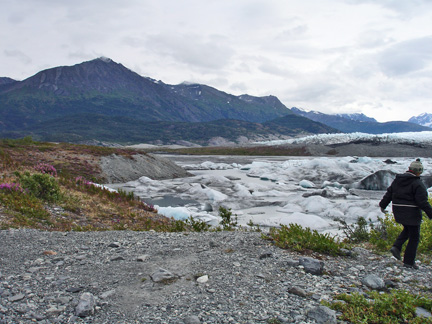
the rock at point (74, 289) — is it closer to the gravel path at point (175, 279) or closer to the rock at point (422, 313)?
the gravel path at point (175, 279)

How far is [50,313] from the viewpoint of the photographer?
14.8ft

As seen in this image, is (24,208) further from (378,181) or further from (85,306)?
(378,181)

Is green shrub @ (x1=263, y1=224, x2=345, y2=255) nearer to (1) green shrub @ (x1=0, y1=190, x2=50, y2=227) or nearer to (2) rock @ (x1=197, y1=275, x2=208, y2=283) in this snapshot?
(2) rock @ (x1=197, y1=275, x2=208, y2=283)

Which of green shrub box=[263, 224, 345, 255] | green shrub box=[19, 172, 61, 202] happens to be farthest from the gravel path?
green shrub box=[19, 172, 61, 202]

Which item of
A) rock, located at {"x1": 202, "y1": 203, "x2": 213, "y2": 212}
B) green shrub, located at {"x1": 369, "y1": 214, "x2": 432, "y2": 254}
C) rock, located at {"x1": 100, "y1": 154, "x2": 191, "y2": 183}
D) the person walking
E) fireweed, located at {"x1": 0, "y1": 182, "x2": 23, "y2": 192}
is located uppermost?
the person walking

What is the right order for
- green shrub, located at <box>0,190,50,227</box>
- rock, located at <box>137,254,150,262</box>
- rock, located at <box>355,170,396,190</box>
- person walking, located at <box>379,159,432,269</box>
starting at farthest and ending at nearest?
rock, located at <box>355,170,396,190</box> < green shrub, located at <box>0,190,50,227</box> < person walking, located at <box>379,159,432,269</box> < rock, located at <box>137,254,150,262</box>

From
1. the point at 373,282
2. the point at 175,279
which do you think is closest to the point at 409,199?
the point at 373,282

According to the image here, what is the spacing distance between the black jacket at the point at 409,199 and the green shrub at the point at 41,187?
12735mm

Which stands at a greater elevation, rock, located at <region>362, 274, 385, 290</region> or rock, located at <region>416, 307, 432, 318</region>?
rock, located at <region>416, 307, 432, 318</region>

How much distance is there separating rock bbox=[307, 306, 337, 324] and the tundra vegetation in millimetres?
225

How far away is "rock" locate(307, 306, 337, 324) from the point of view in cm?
444

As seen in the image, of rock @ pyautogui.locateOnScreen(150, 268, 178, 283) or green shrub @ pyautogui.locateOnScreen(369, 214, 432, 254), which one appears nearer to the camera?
rock @ pyautogui.locateOnScreen(150, 268, 178, 283)

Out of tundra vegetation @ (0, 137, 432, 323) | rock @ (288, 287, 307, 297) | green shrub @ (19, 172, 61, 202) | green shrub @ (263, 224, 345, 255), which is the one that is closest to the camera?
tundra vegetation @ (0, 137, 432, 323)

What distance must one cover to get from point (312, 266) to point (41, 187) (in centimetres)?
1202
